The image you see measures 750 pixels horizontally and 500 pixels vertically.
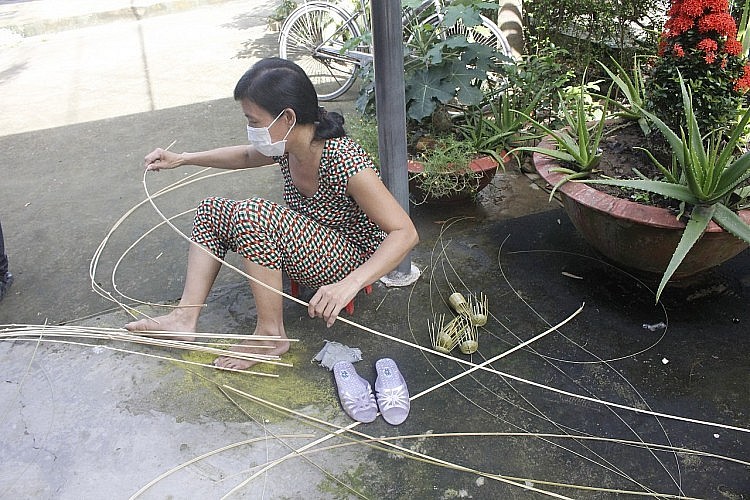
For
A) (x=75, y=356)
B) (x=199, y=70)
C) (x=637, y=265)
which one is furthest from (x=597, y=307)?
(x=199, y=70)

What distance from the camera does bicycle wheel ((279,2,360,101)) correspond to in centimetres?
490

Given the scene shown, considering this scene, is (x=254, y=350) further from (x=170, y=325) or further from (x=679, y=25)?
(x=679, y=25)

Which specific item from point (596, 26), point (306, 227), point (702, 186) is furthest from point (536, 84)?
point (306, 227)

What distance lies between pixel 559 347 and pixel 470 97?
4.64ft

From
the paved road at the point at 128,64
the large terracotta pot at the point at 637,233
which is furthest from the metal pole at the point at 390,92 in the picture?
the paved road at the point at 128,64

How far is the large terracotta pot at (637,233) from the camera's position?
6.79ft

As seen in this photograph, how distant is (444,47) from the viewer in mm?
3207

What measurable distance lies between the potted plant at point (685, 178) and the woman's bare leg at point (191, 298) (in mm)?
1316

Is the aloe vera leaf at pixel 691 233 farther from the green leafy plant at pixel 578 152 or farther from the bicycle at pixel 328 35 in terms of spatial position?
the bicycle at pixel 328 35

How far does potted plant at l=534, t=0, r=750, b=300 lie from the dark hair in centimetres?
100

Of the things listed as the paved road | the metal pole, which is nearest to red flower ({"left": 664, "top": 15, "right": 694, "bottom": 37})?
the metal pole

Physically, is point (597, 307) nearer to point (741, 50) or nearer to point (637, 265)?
point (637, 265)

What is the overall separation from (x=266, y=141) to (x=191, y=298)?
2.00 ft

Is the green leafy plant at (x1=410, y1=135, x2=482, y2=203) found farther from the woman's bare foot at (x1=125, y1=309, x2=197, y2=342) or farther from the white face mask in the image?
the woman's bare foot at (x1=125, y1=309, x2=197, y2=342)
